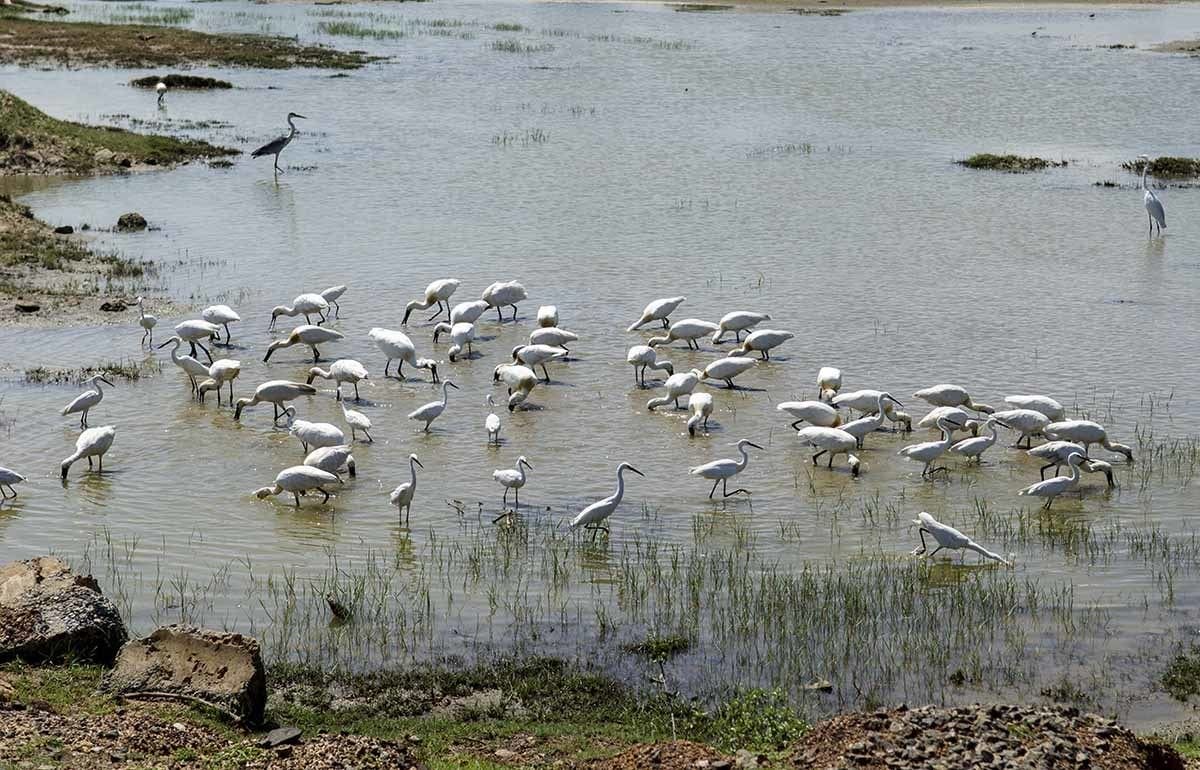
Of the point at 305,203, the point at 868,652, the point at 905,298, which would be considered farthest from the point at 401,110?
the point at 868,652

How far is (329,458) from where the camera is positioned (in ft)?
44.6

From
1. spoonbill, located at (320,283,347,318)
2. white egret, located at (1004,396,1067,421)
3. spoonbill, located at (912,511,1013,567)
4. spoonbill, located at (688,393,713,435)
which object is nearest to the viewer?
spoonbill, located at (912,511,1013,567)

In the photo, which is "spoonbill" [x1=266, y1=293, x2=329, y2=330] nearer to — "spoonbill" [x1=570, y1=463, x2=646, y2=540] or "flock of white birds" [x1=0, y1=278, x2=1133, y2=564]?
"flock of white birds" [x1=0, y1=278, x2=1133, y2=564]

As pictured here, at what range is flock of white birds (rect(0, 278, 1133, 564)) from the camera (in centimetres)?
1328

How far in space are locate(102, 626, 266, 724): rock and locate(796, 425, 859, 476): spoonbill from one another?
7.11 m

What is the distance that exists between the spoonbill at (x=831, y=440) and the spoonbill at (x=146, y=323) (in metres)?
8.29

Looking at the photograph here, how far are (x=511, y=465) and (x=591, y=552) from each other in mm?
2476

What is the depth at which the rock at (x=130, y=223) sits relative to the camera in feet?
79.5

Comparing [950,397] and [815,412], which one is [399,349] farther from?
[950,397]

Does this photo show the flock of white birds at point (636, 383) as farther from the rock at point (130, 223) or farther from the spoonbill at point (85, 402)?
the rock at point (130, 223)

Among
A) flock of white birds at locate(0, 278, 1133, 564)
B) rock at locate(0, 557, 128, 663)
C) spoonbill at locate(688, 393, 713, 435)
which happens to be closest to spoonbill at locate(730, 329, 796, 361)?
flock of white birds at locate(0, 278, 1133, 564)

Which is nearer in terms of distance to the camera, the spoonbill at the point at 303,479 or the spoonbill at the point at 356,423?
the spoonbill at the point at 303,479

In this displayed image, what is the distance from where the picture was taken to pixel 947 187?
93.7ft

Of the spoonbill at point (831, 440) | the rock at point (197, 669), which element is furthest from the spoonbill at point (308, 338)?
the rock at point (197, 669)
